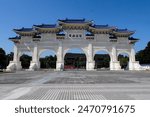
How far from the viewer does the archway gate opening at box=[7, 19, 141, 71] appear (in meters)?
55.0

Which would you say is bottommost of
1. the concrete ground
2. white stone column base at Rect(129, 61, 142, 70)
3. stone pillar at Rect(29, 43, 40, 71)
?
the concrete ground

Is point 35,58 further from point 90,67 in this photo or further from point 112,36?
point 112,36

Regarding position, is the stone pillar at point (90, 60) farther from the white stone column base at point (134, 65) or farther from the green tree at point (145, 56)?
the green tree at point (145, 56)

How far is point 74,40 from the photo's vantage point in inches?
2174

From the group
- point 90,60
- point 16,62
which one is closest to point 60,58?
point 90,60

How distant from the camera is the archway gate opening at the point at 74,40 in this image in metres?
55.0

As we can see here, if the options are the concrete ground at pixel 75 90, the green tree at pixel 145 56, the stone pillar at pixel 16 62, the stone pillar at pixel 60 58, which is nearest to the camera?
the concrete ground at pixel 75 90

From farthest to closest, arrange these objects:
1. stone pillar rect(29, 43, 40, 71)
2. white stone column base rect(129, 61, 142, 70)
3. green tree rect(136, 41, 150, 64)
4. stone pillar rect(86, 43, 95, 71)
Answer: green tree rect(136, 41, 150, 64) < white stone column base rect(129, 61, 142, 70) < stone pillar rect(29, 43, 40, 71) < stone pillar rect(86, 43, 95, 71)

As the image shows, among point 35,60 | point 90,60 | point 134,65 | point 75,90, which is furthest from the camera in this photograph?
point 134,65

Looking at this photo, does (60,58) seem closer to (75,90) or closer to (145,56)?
(145,56)

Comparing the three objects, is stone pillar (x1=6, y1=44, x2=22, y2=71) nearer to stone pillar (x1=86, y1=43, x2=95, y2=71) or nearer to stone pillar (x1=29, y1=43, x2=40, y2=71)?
stone pillar (x1=29, y1=43, x2=40, y2=71)

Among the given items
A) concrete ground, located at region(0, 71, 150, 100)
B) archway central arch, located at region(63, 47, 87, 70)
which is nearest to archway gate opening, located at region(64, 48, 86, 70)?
archway central arch, located at region(63, 47, 87, 70)

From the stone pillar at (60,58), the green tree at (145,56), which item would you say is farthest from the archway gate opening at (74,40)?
the green tree at (145,56)

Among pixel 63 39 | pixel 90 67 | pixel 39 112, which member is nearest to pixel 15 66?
pixel 63 39
